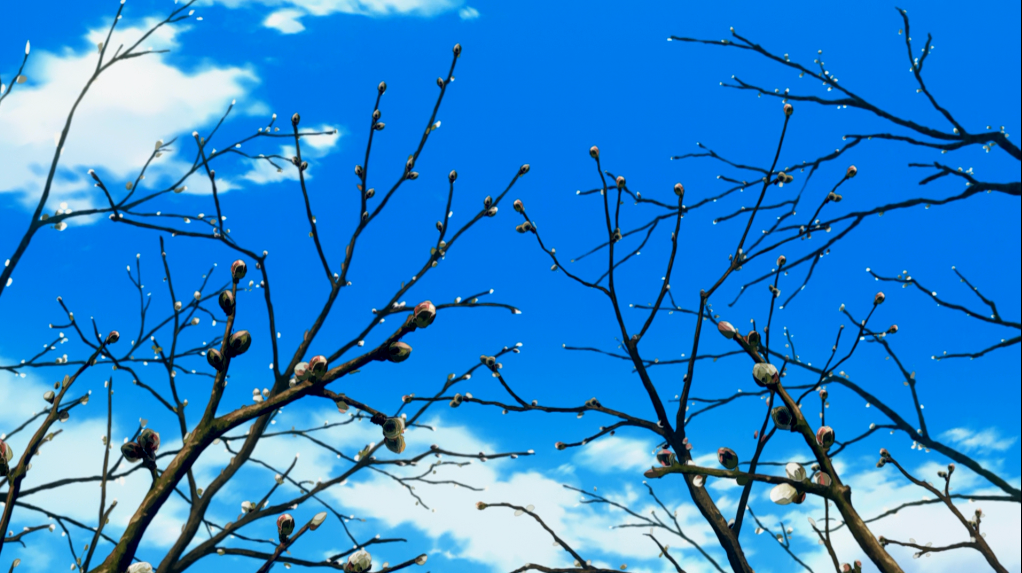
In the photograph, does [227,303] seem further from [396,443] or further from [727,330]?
[727,330]

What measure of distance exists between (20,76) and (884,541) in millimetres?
5103

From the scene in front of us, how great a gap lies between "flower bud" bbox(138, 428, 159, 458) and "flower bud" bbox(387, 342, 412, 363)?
1.93ft

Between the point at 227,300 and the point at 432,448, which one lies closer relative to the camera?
the point at 227,300

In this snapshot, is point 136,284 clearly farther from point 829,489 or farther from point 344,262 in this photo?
point 829,489

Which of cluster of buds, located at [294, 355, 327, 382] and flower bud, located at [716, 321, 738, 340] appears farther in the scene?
flower bud, located at [716, 321, 738, 340]

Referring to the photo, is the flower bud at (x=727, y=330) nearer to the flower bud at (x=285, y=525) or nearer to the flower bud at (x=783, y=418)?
the flower bud at (x=783, y=418)

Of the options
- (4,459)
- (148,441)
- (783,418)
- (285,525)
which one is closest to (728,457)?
(783,418)

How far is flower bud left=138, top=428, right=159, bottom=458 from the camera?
1.47 meters

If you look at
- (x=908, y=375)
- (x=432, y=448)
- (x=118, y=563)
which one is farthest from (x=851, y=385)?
(x=118, y=563)

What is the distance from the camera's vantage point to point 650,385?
3.06m

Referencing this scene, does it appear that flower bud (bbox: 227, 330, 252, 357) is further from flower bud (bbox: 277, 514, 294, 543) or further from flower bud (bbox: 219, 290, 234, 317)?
flower bud (bbox: 277, 514, 294, 543)

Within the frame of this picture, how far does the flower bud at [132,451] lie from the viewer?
1434 millimetres

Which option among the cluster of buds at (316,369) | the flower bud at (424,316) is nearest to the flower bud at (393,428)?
the cluster of buds at (316,369)

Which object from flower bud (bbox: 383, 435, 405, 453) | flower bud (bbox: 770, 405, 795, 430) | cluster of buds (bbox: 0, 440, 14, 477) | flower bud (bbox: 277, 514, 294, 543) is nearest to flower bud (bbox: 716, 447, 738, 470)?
flower bud (bbox: 770, 405, 795, 430)
